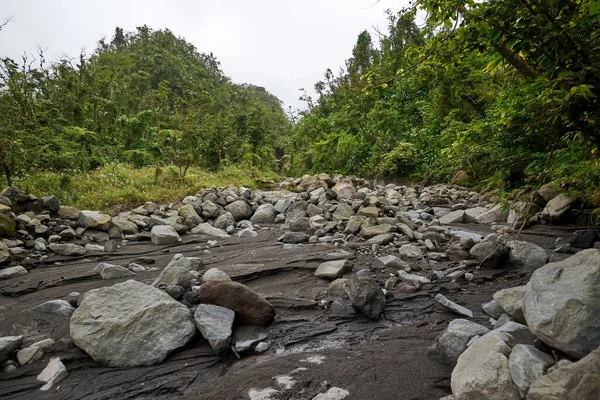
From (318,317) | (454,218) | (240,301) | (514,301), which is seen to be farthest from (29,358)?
(454,218)

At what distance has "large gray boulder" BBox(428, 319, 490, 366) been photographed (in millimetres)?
2500

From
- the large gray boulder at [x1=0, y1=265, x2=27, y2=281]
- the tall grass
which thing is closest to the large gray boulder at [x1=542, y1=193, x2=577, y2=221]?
the large gray boulder at [x1=0, y1=265, x2=27, y2=281]

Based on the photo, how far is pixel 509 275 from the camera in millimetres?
4145

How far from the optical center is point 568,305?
6.79 feet

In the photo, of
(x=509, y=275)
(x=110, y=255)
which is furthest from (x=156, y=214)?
(x=509, y=275)

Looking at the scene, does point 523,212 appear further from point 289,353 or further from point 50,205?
point 50,205

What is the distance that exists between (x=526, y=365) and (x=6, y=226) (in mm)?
7864

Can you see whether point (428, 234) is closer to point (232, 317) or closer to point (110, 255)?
point (232, 317)

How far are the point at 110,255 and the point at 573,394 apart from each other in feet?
21.6

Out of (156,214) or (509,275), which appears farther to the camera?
(156,214)

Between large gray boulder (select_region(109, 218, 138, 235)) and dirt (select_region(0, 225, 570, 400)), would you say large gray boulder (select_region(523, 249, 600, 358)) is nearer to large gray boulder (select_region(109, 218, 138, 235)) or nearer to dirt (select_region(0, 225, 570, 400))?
dirt (select_region(0, 225, 570, 400))

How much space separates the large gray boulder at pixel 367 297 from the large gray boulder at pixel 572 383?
1.77m

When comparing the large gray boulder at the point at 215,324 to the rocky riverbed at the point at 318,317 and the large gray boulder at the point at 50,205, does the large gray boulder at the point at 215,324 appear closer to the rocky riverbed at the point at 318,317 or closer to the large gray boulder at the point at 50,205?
the rocky riverbed at the point at 318,317

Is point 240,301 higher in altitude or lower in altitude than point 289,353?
higher
